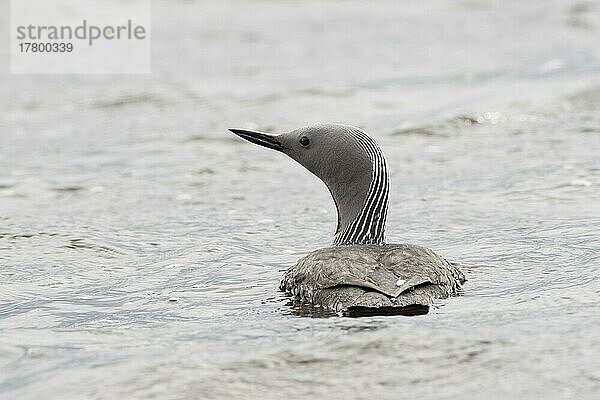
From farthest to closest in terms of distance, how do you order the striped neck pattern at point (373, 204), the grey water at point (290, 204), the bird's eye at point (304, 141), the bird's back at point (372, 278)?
the bird's eye at point (304, 141), the striped neck pattern at point (373, 204), the bird's back at point (372, 278), the grey water at point (290, 204)

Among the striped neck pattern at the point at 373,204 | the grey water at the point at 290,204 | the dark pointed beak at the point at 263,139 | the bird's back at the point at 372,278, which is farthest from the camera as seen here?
the dark pointed beak at the point at 263,139

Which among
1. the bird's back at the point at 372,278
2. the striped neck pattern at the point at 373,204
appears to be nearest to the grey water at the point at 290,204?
the bird's back at the point at 372,278

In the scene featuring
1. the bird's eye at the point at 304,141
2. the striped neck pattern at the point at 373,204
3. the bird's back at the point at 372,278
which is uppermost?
the bird's eye at the point at 304,141

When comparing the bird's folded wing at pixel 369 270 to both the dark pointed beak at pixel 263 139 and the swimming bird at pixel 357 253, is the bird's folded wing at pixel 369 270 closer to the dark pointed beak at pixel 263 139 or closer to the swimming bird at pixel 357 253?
the swimming bird at pixel 357 253

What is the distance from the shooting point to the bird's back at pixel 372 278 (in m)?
6.54

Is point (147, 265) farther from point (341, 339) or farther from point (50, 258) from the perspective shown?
point (341, 339)

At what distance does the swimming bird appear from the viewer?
6.60 meters

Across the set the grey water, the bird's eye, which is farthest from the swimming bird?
the grey water

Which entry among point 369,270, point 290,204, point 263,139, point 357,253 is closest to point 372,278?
point 369,270

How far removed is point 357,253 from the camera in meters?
7.02

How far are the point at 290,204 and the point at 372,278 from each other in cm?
396

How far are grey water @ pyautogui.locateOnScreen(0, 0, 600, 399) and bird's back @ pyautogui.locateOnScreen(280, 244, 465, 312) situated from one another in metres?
0.13

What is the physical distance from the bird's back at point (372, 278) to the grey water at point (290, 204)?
5.2 inches

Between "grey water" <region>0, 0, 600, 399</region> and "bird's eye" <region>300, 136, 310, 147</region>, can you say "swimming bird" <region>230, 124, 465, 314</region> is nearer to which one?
"bird's eye" <region>300, 136, 310, 147</region>
